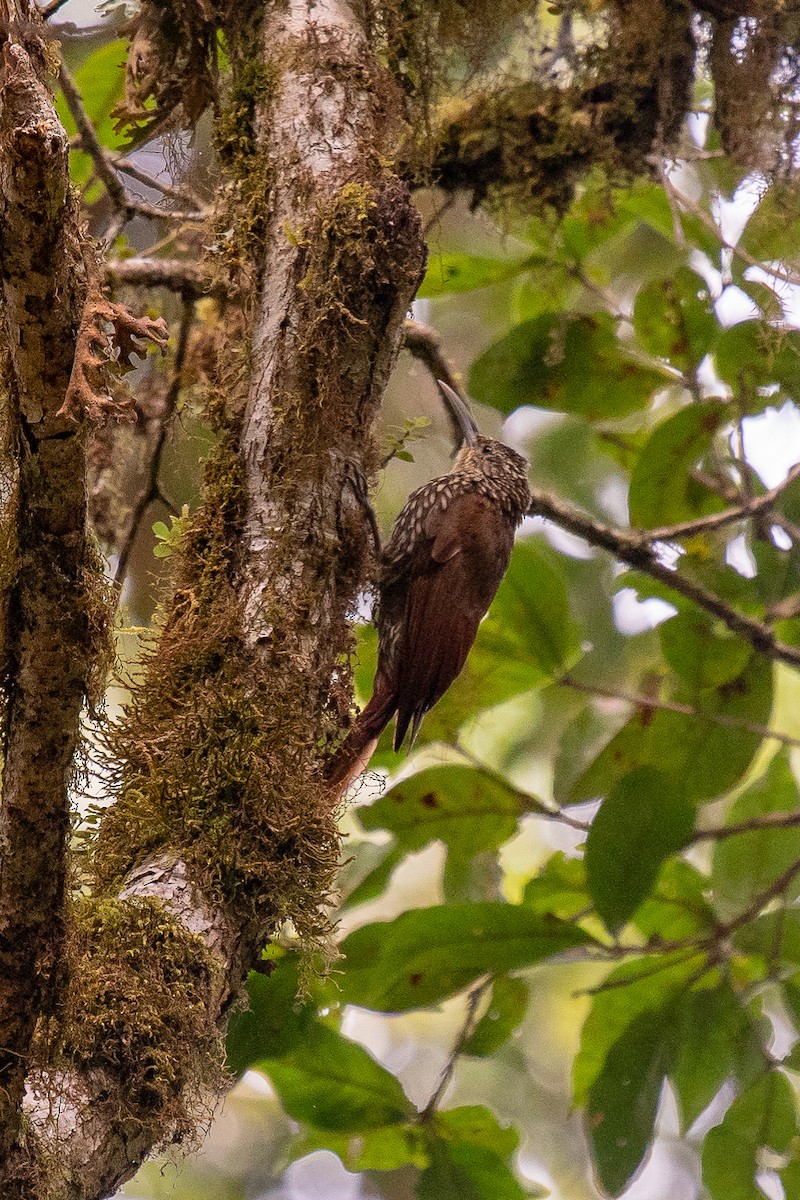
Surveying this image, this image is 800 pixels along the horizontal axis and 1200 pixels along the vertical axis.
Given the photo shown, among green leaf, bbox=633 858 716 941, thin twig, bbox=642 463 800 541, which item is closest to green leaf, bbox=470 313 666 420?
thin twig, bbox=642 463 800 541

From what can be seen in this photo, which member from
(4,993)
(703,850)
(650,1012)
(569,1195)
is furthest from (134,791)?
(569,1195)

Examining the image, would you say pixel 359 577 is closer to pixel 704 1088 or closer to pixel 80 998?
pixel 80 998

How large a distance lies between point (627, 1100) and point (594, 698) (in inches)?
53.7

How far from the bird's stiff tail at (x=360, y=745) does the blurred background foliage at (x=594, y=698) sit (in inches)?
2.8

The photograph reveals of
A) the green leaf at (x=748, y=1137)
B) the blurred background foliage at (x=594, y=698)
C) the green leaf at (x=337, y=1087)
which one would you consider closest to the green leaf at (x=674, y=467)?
the blurred background foliage at (x=594, y=698)

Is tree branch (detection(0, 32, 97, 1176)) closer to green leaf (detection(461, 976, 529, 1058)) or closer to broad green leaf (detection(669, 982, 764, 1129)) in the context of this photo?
green leaf (detection(461, 976, 529, 1058))

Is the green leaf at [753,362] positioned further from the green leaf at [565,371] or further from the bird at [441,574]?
the bird at [441,574]

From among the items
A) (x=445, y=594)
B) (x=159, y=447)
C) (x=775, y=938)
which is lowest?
(x=775, y=938)

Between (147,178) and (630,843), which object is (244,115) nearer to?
(147,178)

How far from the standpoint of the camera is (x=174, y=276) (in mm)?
3088

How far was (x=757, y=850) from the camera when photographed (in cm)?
306

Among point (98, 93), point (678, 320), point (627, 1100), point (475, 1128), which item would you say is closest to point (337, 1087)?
point (475, 1128)

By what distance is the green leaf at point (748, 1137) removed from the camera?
9.30ft

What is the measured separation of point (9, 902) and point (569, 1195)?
664 cm
